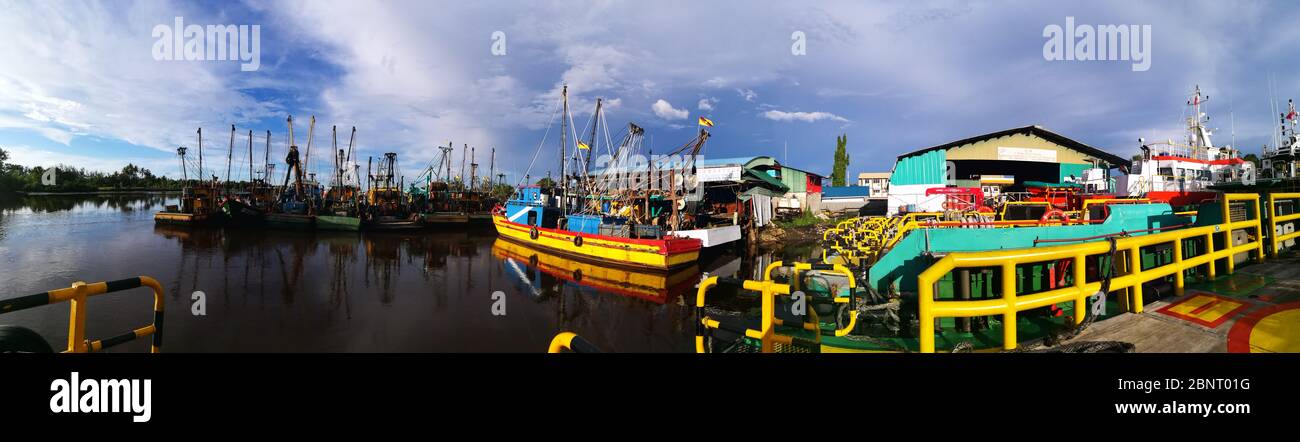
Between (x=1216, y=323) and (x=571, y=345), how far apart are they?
637 centimetres

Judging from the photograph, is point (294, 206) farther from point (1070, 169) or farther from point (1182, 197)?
point (1070, 169)

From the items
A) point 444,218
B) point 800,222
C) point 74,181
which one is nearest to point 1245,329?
point 800,222

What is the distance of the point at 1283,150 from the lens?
17062 millimetres

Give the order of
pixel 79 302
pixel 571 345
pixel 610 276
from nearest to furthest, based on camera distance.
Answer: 1. pixel 571 345
2. pixel 79 302
3. pixel 610 276

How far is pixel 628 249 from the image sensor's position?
17.9 m

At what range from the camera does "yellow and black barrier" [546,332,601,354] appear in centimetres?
203

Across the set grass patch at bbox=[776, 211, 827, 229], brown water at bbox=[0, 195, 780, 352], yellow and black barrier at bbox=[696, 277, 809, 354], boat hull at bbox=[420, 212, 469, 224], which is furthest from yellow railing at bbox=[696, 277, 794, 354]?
boat hull at bbox=[420, 212, 469, 224]

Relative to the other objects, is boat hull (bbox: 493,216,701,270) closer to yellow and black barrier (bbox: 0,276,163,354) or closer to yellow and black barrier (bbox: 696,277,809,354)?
yellow and black barrier (bbox: 696,277,809,354)

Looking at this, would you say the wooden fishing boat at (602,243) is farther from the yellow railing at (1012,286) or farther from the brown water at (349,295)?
the yellow railing at (1012,286)

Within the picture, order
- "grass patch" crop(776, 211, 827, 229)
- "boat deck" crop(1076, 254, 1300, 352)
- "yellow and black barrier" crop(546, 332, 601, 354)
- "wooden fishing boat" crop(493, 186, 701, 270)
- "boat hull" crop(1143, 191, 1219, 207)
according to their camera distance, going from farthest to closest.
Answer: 1. "grass patch" crop(776, 211, 827, 229)
2. "wooden fishing boat" crop(493, 186, 701, 270)
3. "boat hull" crop(1143, 191, 1219, 207)
4. "boat deck" crop(1076, 254, 1300, 352)
5. "yellow and black barrier" crop(546, 332, 601, 354)

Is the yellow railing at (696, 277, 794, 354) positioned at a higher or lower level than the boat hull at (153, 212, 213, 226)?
lower

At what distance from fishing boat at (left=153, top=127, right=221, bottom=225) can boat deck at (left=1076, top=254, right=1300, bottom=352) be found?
49705 millimetres
